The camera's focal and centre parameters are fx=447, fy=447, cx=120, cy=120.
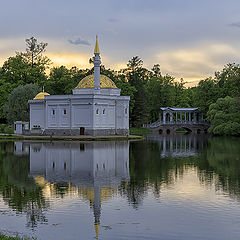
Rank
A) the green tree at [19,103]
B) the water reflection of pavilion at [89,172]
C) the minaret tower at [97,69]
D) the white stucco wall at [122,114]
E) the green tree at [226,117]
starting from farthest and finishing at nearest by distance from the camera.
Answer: the green tree at [226,117], the green tree at [19,103], the white stucco wall at [122,114], the minaret tower at [97,69], the water reflection of pavilion at [89,172]

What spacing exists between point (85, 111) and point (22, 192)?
5030 centimetres

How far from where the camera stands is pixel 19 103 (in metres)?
86.3

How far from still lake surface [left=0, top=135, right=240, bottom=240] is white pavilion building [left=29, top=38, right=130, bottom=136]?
38299 millimetres

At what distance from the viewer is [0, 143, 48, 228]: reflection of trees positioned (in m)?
17.8

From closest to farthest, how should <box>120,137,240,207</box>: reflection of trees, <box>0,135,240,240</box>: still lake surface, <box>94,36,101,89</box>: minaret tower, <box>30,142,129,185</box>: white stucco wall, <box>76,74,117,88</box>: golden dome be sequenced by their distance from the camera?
<box>0,135,240,240</box>: still lake surface → <box>120,137,240,207</box>: reflection of trees → <box>30,142,129,185</box>: white stucco wall → <box>94,36,101,89</box>: minaret tower → <box>76,74,117,88</box>: golden dome

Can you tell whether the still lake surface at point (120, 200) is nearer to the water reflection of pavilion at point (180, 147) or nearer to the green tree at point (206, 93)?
the water reflection of pavilion at point (180, 147)

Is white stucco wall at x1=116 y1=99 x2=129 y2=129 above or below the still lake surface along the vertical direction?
above

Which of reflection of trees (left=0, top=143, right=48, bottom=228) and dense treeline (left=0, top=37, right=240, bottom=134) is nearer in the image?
reflection of trees (left=0, top=143, right=48, bottom=228)

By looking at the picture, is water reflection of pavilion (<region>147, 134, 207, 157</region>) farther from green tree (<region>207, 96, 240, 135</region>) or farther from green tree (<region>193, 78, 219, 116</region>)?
green tree (<region>193, 78, 219, 116</region>)

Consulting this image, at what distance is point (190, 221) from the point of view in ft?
53.9

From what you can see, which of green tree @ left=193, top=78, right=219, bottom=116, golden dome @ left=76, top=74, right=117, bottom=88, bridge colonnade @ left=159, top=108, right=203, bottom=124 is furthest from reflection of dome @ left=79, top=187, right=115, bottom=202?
bridge colonnade @ left=159, top=108, right=203, bottom=124

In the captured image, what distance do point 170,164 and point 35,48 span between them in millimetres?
77218

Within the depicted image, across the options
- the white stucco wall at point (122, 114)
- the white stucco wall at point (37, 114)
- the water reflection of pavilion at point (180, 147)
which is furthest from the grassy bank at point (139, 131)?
the water reflection of pavilion at point (180, 147)

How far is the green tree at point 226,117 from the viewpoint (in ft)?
284
